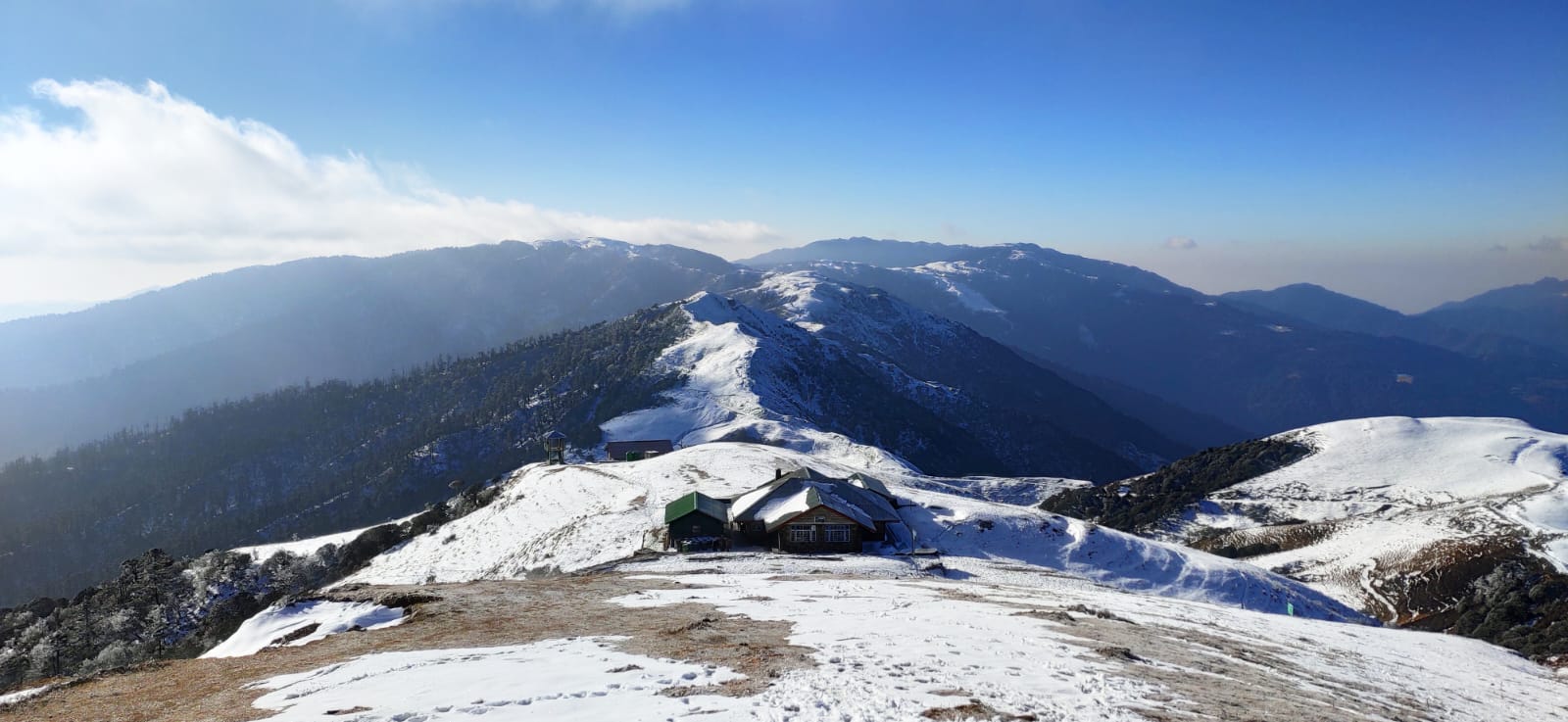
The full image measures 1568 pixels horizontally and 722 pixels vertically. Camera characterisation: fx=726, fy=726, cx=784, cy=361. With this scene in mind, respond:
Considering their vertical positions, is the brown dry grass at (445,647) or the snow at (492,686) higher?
the snow at (492,686)

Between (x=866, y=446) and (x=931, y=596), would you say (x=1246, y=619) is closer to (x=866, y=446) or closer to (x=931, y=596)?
(x=931, y=596)

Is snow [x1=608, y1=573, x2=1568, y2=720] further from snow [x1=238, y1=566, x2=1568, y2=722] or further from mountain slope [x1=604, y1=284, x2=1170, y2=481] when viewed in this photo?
mountain slope [x1=604, y1=284, x2=1170, y2=481]

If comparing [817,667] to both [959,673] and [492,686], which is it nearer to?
[959,673]

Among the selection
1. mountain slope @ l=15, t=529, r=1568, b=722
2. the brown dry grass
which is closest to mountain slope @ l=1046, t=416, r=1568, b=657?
mountain slope @ l=15, t=529, r=1568, b=722

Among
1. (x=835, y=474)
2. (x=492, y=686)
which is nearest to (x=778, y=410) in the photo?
(x=835, y=474)

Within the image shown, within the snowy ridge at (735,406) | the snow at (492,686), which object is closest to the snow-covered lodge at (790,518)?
the snow at (492,686)

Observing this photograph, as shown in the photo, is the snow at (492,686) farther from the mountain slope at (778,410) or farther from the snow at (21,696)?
the mountain slope at (778,410)

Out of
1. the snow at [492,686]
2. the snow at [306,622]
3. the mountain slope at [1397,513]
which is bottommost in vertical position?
the mountain slope at [1397,513]
